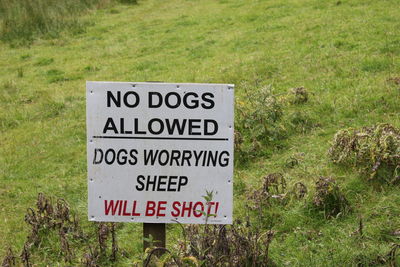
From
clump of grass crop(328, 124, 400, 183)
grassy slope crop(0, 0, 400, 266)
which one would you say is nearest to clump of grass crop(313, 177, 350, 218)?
grassy slope crop(0, 0, 400, 266)

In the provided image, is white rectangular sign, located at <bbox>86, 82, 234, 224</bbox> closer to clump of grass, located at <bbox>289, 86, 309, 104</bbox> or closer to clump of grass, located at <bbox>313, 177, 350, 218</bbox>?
clump of grass, located at <bbox>313, 177, 350, 218</bbox>

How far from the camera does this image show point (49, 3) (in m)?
19.7

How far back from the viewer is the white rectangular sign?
11.7 feet

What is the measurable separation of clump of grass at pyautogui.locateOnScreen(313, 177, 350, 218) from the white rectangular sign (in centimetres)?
151

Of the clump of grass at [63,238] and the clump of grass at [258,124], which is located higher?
the clump of grass at [258,124]

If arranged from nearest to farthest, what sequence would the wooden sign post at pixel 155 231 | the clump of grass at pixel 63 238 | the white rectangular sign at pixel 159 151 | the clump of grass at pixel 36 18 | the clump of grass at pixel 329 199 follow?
the white rectangular sign at pixel 159 151, the wooden sign post at pixel 155 231, the clump of grass at pixel 63 238, the clump of grass at pixel 329 199, the clump of grass at pixel 36 18

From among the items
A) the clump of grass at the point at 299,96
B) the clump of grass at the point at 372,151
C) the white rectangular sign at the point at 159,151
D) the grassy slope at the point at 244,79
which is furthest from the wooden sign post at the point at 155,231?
the clump of grass at the point at 299,96

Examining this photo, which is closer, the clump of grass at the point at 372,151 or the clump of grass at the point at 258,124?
the clump of grass at the point at 372,151

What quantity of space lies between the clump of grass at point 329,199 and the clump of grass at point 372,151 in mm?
408

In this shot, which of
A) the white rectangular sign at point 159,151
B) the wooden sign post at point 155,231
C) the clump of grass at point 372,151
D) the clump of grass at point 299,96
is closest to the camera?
the white rectangular sign at point 159,151

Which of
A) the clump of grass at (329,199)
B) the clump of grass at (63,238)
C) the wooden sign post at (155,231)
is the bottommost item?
the clump of grass at (63,238)

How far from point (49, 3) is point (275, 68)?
12.1 m

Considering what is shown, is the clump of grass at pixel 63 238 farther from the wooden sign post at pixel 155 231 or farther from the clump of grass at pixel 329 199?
the clump of grass at pixel 329 199

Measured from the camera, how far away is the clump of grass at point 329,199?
4867 millimetres
